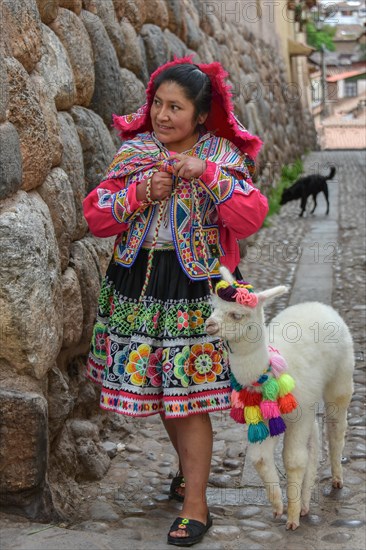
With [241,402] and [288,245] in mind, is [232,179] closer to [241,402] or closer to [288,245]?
[241,402]

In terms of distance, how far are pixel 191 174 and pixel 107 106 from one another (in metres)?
1.89

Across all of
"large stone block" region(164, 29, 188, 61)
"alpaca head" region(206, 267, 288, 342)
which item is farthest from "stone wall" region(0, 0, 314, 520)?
"large stone block" region(164, 29, 188, 61)

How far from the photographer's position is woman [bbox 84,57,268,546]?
297 cm

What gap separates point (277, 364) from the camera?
297 centimetres

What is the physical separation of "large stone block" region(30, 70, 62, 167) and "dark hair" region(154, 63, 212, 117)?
63 centimetres

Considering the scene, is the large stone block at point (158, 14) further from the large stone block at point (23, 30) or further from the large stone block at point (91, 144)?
the large stone block at point (23, 30)

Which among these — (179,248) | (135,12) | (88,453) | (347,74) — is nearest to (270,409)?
(179,248)

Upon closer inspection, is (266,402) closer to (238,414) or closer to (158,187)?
(238,414)

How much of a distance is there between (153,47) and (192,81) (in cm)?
333

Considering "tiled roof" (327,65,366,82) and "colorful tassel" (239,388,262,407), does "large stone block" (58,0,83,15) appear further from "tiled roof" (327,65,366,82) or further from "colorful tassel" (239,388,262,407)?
"tiled roof" (327,65,366,82)

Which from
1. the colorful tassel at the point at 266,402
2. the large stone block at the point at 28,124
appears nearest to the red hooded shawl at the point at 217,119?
the large stone block at the point at 28,124

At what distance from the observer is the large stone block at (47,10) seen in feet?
12.4

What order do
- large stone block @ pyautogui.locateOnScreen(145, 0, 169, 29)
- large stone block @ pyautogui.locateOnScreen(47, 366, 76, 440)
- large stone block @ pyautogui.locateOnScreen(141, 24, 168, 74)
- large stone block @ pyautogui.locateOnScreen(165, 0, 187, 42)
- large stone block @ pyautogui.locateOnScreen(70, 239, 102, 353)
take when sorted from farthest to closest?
large stone block @ pyautogui.locateOnScreen(165, 0, 187, 42) < large stone block @ pyautogui.locateOnScreen(145, 0, 169, 29) < large stone block @ pyautogui.locateOnScreen(141, 24, 168, 74) < large stone block @ pyautogui.locateOnScreen(70, 239, 102, 353) < large stone block @ pyautogui.locateOnScreen(47, 366, 76, 440)

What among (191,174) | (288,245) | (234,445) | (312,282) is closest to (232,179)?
(191,174)
